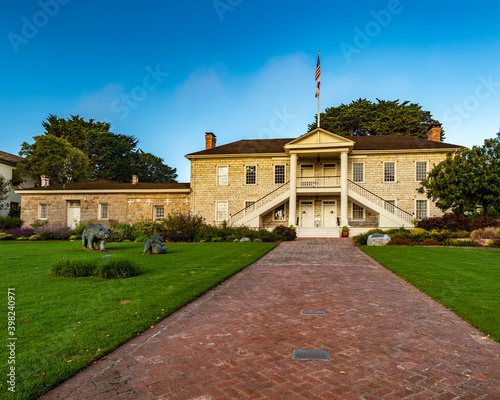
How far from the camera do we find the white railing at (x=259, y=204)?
25.7m

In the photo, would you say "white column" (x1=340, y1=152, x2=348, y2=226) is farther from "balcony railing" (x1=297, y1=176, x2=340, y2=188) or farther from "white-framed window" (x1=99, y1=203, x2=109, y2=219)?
"white-framed window" (x1=99, y1=203, x2=109, y2=219)

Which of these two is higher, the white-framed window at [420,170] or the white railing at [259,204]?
the white-framed window at [420,170]

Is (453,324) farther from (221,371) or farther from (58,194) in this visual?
(58,194)

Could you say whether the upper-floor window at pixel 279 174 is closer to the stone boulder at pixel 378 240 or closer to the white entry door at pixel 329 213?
the white entry door at pixel 329 213

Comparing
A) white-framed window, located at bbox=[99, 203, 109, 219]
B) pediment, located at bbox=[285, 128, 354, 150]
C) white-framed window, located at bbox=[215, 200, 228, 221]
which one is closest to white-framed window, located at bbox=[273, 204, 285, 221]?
white-framed window, located at bbox=[215, 200, 228, 221]

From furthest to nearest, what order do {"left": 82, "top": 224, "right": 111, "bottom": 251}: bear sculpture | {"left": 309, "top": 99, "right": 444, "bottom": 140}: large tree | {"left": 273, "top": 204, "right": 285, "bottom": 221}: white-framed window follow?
1. {"left": 309, "top": 99, "right": 444, "bottom": 140}: large tree
2. {"left": 273, "top": 204, "right": 285, "bottom": 221}: white-framed window
3. {"left": 82, "top": 224, "right": 111, "bottom": 251}: bear sculpture

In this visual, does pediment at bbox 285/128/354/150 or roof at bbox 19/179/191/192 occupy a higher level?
pediment at bbox 285/128/354/150

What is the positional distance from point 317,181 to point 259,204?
4.81 metres

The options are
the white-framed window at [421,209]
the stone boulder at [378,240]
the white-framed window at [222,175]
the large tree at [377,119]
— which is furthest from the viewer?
the large tree at [377,119]

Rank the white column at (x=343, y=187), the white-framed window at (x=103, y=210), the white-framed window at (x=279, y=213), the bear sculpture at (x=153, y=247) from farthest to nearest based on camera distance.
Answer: the white-framed window at (x=103, y=210) → the white-framed window at (x=279, y=213) → the white column at (x=343, y=187) → the bear sculpture at (x=153, y=247)

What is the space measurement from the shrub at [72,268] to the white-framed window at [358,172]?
22016mm

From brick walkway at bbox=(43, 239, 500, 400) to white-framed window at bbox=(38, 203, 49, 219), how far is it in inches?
1108

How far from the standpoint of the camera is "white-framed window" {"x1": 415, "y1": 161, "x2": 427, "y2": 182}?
25766mm

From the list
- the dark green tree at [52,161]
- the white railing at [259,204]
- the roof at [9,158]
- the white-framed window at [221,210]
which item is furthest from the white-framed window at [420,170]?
the roof at [9,158]
